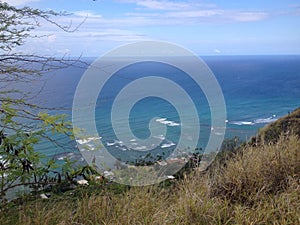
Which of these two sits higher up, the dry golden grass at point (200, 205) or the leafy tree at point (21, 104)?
the leafy tree at point (21, 104)

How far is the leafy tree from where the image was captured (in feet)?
7.29

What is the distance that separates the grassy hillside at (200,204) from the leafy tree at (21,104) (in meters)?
0.42

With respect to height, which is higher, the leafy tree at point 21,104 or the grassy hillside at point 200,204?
the leafy tree at point 21,104

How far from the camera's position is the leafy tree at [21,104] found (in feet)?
7.29

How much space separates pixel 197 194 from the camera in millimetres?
2867

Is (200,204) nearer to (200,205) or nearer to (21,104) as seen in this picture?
(200,205)

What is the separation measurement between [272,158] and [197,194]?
1.22 metres

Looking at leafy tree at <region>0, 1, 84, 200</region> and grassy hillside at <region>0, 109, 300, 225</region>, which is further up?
leafy tree at <region>0, 1, 84, 200</region>

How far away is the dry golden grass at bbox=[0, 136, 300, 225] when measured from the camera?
2.49 metres

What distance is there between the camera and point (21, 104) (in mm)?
2273

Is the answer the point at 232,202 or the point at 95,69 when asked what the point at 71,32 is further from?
the point at 232,202

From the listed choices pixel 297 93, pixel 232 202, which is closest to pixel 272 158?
pixel 232 202

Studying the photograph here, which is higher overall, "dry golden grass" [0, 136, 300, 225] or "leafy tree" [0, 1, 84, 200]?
"leafy tree" [0, 1, 84, 200]

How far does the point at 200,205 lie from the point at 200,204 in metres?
0.01
